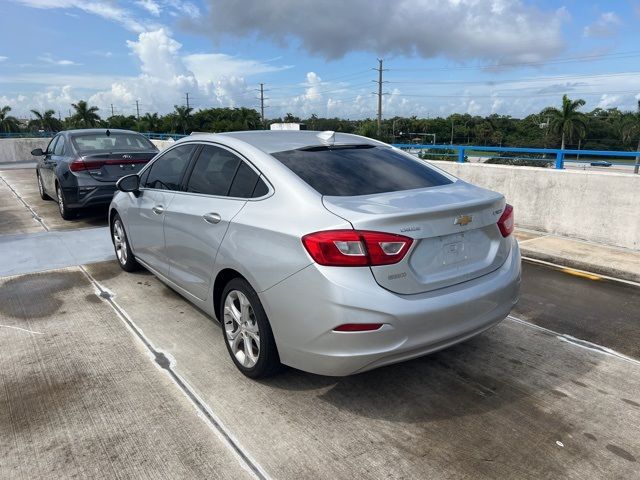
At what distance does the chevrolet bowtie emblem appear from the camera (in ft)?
9.46

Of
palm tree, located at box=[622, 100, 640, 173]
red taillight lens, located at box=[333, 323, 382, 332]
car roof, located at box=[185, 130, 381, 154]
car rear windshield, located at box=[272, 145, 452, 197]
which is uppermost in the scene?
palm tree, located at box=[622, 100, 640, 173]

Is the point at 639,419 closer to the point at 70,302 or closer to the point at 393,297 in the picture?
the point at 393,297

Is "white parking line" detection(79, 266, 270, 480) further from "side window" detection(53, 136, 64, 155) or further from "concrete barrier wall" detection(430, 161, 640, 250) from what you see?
"concrete barrier wall" detection(430, 161, 640, 250)

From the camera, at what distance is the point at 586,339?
4012 mm

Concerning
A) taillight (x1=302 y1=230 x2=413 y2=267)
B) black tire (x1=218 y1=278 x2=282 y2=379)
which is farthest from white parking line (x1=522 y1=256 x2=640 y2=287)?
black tire (x1=218 y1=278 x2=282 y2=379)

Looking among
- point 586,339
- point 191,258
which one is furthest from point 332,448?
point 586,339

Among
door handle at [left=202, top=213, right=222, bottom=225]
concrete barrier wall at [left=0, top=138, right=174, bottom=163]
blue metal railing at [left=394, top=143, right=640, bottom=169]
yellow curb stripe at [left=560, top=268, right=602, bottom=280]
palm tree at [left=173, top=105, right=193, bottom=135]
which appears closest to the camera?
door handle at [left=202, top=213, right=222, bottom=225]

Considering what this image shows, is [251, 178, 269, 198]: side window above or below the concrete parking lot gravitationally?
above

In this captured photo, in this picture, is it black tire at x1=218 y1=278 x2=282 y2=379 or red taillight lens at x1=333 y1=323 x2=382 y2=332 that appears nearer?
red taillight lens at x1=333 y1=323 x2=382 y2=332

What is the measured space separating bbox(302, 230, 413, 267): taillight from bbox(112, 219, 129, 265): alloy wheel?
3568 millimetres

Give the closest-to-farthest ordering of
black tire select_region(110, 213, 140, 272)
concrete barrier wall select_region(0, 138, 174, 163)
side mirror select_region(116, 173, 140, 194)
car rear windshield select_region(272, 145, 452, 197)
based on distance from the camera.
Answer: car rear windshield select_region(272, 145, 452, 197), side mirror select_region(116, 173, 140, 194), black tire select_region(110, 213, 140, 272), concrete barrier wall select_region(0, 138, 174, 163)

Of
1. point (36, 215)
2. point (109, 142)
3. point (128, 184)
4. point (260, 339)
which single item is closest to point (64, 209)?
point (36, 215)

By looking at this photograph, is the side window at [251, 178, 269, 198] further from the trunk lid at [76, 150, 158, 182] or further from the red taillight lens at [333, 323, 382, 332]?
the trunk lid at [76, 150, 158, 182]

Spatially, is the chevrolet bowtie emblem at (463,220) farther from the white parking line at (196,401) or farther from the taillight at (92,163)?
the taillight at (92,163)
